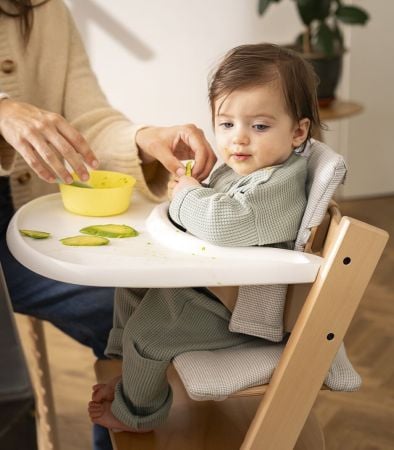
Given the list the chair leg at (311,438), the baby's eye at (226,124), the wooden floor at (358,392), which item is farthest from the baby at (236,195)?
the wooden floor at (358,392)

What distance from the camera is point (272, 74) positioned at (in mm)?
1228

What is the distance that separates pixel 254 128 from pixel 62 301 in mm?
524

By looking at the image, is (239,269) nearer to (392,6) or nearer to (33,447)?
(33,447)

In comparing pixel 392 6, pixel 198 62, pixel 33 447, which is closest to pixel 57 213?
pixel 33 447

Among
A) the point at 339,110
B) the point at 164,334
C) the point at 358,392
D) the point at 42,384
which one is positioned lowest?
the point at 358,392

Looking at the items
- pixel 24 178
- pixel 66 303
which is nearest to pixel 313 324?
pixel 66 303

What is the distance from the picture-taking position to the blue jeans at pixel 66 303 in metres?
1.54

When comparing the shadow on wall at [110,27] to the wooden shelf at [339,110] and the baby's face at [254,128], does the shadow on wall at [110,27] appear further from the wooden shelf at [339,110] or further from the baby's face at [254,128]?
the baby's face at [254,128]

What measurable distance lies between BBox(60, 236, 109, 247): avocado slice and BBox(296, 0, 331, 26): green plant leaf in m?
2.15

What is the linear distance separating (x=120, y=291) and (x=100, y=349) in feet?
0.76

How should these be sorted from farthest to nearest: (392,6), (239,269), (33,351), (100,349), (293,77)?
(392,6), (33,351), (100,349), (293,77), (239,269)

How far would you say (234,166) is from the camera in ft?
4.16

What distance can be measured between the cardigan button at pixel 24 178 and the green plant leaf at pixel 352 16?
184 cm

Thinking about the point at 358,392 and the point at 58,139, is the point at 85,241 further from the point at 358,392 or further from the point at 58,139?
the point at 358,392
